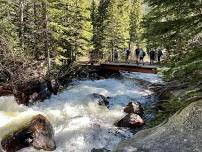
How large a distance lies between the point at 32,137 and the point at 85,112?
7593mm

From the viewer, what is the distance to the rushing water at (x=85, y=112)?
21.3 m

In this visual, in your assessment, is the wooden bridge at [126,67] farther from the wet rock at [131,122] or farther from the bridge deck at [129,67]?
the wet rock at [131,122]

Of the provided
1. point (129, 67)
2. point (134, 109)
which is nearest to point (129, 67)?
point (129, 67)

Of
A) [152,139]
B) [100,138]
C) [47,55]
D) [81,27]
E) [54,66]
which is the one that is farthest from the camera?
[81,27]

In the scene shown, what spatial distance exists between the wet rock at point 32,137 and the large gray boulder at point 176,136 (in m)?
8.82

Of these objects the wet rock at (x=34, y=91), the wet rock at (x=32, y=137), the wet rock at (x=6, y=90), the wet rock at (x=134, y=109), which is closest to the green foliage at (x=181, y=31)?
the wet rock at (x=32, y=137)

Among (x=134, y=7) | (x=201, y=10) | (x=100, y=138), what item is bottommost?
(x=100, y=138)

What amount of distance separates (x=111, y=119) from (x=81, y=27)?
2116 cm

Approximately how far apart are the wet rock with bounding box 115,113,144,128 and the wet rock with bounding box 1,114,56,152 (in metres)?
5.69

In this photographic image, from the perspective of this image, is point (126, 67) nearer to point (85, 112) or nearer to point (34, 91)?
point (34, 91)

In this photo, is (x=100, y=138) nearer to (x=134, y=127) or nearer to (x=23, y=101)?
(x=134, y=127)

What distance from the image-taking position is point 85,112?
26531 millimetres

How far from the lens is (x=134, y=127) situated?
24219 millimetres

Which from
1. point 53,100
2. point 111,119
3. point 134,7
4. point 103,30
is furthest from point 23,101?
point 134,7
